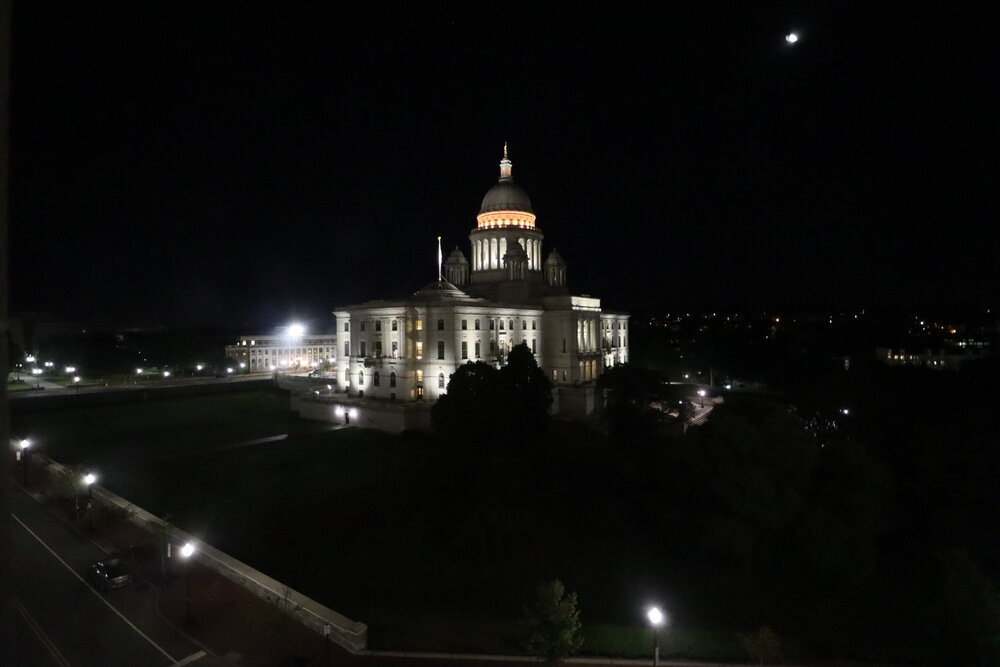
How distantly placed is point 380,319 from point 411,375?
247 inches

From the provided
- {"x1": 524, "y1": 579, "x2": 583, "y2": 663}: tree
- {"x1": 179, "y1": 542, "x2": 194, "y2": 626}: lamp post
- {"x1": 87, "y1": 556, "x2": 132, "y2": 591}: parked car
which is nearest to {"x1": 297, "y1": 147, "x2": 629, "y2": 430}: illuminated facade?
{"x1": 179, "y1": 542, "x2": 194, "y2": 626}: lamp post

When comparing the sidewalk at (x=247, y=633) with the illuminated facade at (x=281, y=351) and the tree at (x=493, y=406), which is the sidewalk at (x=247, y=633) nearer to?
the tree at (x=493, y=406)

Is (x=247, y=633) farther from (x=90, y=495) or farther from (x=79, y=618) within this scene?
(x=90, y=495)

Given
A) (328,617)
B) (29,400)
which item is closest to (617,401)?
(328,617)

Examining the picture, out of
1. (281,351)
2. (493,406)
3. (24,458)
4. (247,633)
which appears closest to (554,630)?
(247,633)

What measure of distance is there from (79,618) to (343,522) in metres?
10.8

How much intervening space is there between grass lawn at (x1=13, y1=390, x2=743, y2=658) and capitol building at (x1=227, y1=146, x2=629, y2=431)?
5.70m

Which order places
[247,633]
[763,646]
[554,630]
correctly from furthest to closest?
[763,646] → [247,633] → [554,630]

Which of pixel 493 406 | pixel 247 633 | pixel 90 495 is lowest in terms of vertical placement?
pixel 247 633

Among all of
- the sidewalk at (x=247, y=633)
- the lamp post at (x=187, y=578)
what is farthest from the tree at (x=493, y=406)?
the sidewalk at (x=247, y=633)

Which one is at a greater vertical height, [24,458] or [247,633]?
[24,458]

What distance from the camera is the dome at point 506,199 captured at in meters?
65.4

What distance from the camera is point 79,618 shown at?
56.3ft

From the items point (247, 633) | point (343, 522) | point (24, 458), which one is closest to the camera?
point (247, 633)
